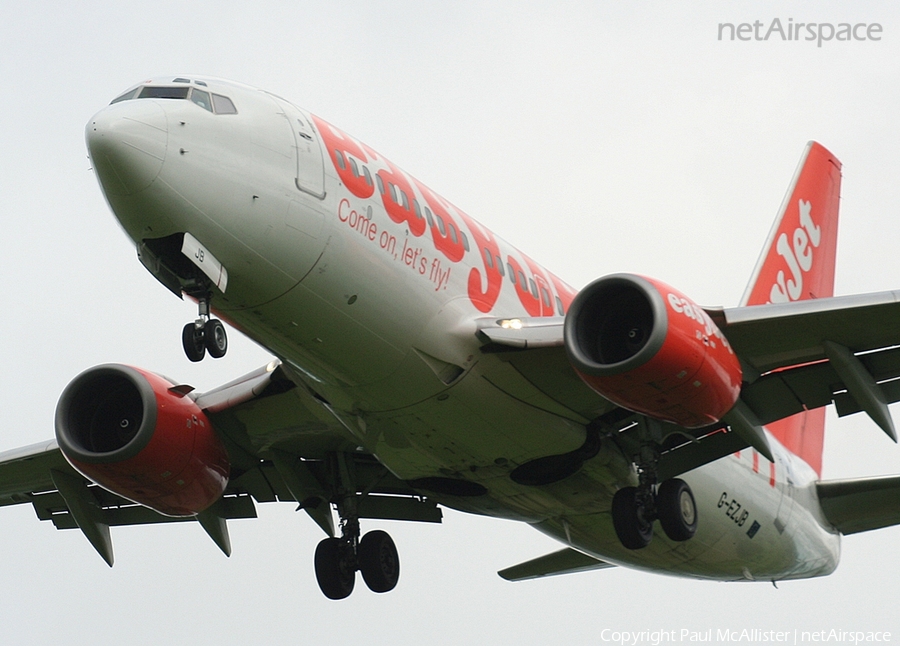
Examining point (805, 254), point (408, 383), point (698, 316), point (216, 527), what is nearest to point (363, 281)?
point (408, 383)

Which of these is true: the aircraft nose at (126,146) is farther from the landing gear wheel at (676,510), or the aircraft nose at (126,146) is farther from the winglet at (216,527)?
the winglet at (216,527)

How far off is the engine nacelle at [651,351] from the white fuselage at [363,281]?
57.2 inches

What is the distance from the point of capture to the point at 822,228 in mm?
29438

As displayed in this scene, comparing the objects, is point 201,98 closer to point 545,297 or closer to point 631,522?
point 545,297

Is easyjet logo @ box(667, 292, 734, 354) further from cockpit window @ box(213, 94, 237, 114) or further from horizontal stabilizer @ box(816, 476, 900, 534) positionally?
horizontal stabilizer @ box(816, 476, 900, 534)

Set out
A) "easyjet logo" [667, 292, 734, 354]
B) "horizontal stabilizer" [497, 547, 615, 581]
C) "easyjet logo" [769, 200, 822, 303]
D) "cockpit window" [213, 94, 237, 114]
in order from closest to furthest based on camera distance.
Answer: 1. "cockpit window" [213, 94, 237, 114]
2. "easyjet logo" [667, 292, 734, 354]
3. "horizontal stabilizer" [497, 547, 615, 581]
4. "easyjet logo" [769, 200, 822, 303]

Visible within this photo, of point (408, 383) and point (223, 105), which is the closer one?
point (223, 105)

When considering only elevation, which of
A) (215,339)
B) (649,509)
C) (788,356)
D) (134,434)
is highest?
(215,339)

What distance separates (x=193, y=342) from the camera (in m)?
15.0

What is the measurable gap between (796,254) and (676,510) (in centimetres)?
1066

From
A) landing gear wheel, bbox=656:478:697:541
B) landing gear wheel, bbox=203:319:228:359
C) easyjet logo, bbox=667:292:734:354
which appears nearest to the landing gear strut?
landing gear wheel, bbox=656:478:697:541

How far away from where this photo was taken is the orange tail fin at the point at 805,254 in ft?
84.6

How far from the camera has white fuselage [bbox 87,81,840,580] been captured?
15.0m

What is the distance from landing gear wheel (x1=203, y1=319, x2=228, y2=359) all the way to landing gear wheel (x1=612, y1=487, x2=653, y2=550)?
655 cm
